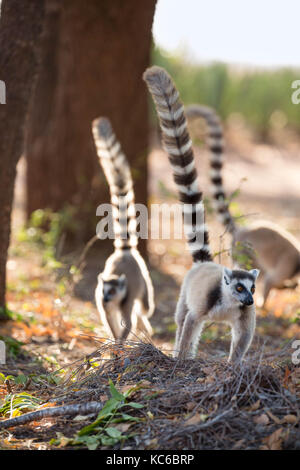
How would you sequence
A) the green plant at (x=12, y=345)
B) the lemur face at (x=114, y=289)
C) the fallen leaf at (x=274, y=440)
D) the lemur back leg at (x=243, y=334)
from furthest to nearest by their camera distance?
the lemur face at (x=114, y=289) → the green plant at (x=12, y=345) → the lemur back leg at (x=243, y=334) → the fallen leaf at (x=274, y=440)

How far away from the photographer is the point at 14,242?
8914 millimetres

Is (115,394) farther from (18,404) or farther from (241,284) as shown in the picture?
(241,284)

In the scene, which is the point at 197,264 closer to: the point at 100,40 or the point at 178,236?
the point at 100,40

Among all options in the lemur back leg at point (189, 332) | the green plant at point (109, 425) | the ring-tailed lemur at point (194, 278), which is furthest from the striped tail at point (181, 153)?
the green plant at point (109, 425)

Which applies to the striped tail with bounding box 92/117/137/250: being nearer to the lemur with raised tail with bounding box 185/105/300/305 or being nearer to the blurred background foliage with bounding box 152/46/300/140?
the lemur with raised tail with bounding box 185/105/300/305

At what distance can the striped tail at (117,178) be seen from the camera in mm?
5637

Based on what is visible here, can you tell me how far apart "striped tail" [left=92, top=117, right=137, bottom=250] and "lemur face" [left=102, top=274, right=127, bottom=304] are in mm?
725

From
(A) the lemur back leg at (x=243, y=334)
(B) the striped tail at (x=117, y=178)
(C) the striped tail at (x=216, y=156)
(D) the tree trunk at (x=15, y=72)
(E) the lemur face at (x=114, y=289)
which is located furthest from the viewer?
(C) the striped tail at (x=216, y=156)

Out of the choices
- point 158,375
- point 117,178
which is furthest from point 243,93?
point 158,375

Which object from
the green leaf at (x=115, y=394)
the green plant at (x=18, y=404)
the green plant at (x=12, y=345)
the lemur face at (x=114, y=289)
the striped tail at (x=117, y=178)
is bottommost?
the green plant at (x=18, y=404)

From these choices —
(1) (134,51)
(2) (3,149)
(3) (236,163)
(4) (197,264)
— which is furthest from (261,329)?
(3) (236,163)

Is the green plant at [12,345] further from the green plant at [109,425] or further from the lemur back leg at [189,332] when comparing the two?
the green plant at [109,425]

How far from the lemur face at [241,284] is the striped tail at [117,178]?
2070 mm

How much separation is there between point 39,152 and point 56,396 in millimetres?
5360
